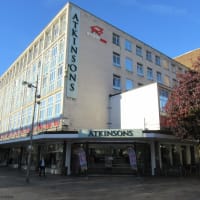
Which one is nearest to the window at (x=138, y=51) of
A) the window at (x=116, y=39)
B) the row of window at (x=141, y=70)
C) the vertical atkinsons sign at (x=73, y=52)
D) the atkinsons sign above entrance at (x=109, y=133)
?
the row of window at (x=141, y=70)

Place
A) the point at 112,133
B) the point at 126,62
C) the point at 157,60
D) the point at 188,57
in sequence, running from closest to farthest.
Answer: the point at 112,133
the point at 126,62
the point at 157,60
the point at 188,57

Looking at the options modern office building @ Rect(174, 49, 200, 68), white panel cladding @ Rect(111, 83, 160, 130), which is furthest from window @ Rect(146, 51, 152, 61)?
modern office building @ Rect(174, 49, 200, 68)

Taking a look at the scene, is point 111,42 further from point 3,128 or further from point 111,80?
point 3,128

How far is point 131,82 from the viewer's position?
99.5 feet

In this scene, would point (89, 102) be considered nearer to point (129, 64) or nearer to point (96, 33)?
point (96, 33)

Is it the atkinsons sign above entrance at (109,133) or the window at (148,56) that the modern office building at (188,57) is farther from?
the atkinsons sign above entrance at (109,133)

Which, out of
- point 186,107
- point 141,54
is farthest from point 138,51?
point 186,107

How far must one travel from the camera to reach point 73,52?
81.5ft

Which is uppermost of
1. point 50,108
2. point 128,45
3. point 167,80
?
point 128,45

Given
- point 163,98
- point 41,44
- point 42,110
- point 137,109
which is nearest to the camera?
point 163,98

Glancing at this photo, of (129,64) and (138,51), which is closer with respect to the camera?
(129,64)

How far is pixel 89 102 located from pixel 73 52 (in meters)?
5.70

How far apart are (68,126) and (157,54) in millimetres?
20408

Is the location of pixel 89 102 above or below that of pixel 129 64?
below
